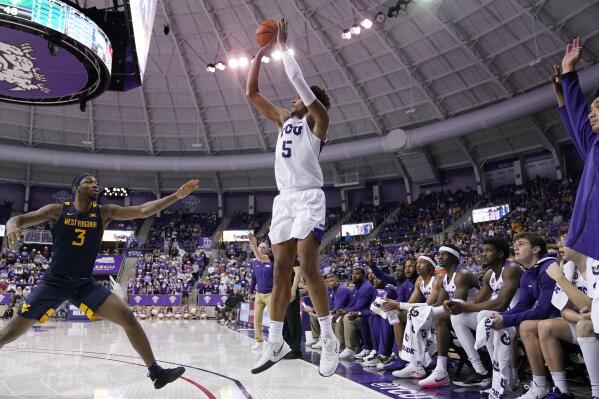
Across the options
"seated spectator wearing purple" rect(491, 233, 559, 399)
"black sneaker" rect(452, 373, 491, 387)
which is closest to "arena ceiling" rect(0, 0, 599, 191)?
"seated spectator wearing purple" rect(491, 233, 559, 399)

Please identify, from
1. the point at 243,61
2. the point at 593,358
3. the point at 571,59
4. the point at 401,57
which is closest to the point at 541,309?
the point at 593,358

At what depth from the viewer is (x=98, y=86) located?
464 inches

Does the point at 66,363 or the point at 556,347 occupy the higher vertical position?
the point at 556,347

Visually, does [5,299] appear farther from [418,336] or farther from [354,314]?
[418,336]

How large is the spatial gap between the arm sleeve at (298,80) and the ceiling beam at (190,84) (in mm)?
20057

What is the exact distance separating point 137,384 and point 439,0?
61.2 feet

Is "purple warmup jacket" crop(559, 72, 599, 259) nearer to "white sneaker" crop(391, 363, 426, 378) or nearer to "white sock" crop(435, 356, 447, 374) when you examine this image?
"white sock" crop(435, 356, 447, 374)

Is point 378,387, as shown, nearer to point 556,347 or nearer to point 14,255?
point 556,347

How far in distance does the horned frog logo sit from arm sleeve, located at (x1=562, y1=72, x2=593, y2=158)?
10913 millimetres

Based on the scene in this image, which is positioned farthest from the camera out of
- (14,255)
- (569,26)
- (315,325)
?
(14,255)

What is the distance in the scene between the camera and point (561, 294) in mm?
4340

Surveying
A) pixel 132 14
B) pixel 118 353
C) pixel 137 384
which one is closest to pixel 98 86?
pixel 132 14

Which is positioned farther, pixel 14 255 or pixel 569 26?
pixel 14 255

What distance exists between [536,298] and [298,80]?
125 inches
